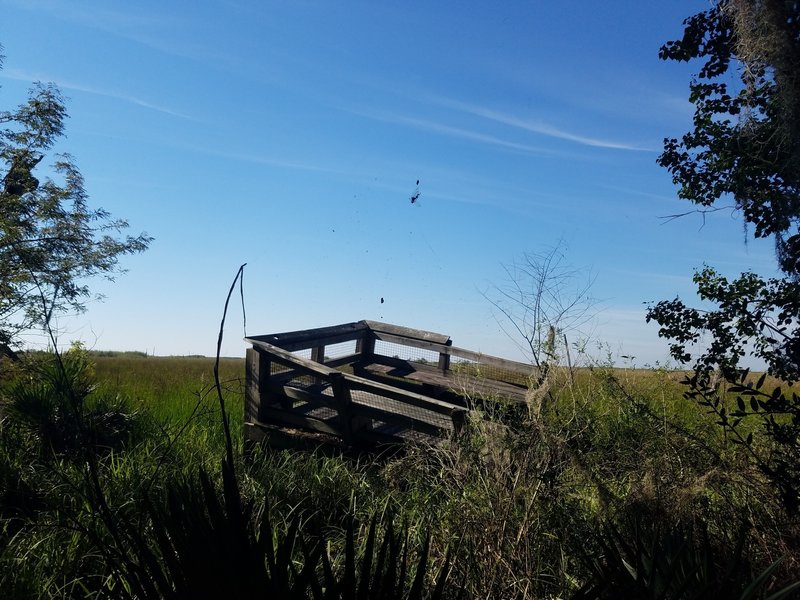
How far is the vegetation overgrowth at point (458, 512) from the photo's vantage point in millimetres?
1859

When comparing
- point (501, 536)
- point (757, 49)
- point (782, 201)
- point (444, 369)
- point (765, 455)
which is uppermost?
point (757, 49)

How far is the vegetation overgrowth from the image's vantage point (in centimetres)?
186

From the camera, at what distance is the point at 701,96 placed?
5.66 meters

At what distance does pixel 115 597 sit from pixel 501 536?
2231 mm

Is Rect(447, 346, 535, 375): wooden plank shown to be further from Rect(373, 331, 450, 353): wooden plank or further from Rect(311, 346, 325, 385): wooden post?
Rect(311, 346, 325, 385): wooden post

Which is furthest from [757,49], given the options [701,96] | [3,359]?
[3,359]

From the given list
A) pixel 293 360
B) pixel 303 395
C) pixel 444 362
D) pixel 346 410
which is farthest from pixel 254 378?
pixel 444 362

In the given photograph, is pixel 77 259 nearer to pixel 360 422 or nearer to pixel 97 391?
pixel 97 391

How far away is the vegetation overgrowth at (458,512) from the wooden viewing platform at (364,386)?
0.50m

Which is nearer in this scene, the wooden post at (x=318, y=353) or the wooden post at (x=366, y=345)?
the wooden post at (x=318, y=353)

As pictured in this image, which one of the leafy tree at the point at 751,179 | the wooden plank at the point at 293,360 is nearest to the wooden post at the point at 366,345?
the wooden plank at the point at 293,360

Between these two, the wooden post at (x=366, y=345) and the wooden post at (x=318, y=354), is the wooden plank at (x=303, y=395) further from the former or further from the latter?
the wooden post at (x=366, y=345)

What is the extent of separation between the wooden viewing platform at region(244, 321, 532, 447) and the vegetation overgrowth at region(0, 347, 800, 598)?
50cm

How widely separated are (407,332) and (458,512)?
18.2 feet
